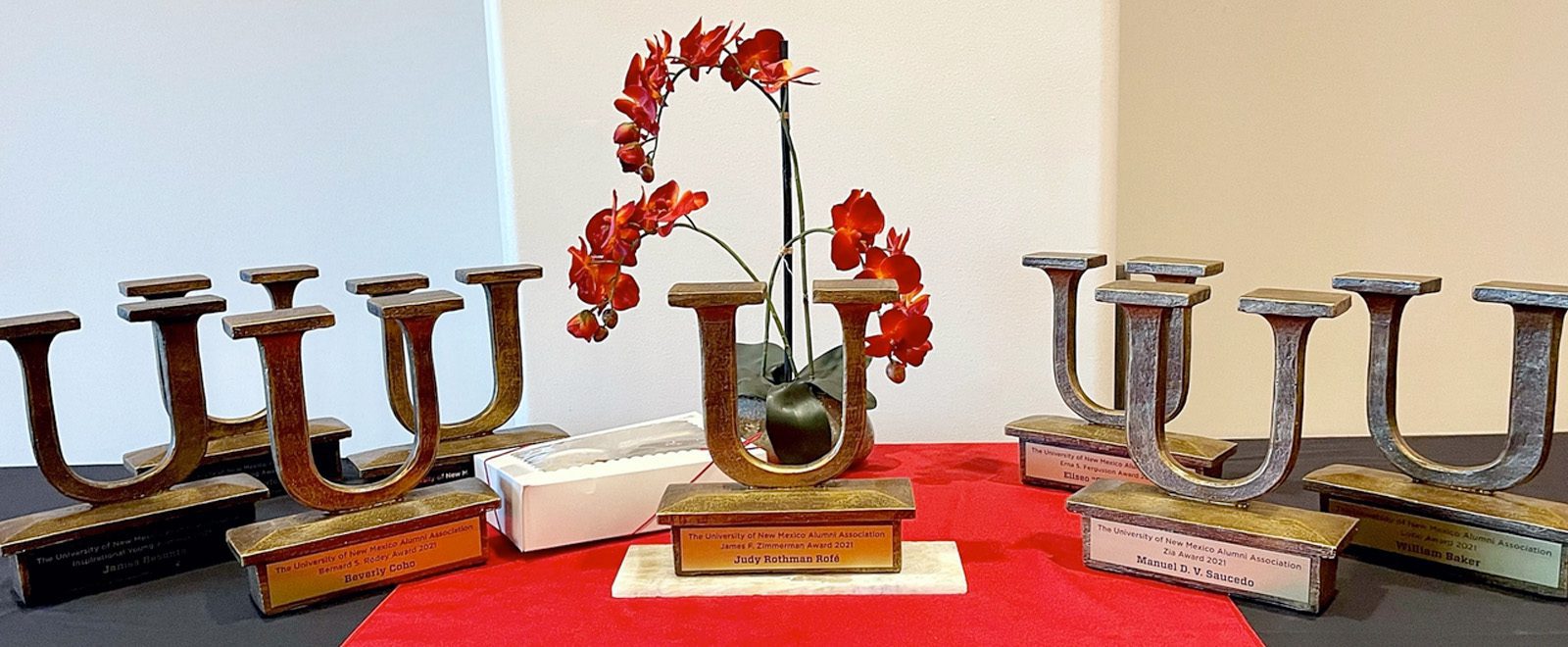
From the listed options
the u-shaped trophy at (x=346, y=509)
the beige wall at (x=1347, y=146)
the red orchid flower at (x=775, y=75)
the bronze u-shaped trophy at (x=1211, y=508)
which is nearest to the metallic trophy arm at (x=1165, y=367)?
the bronze u-shaped trophy at (x=1211, y=508)

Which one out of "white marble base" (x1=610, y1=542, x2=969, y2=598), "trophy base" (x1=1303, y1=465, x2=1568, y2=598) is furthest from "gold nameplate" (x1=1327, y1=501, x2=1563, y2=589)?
"white marble base" (x1=610, y1=542, x2=969, y2=598)

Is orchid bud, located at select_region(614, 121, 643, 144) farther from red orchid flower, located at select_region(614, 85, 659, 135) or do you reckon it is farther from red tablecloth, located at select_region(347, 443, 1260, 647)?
red tablecloth, located at select_region(347, 443, 1260, 647)

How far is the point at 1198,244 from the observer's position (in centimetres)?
180

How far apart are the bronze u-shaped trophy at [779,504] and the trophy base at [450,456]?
0.95 feet

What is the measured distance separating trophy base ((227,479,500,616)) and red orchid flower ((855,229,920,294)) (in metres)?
0.43

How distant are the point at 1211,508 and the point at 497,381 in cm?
71

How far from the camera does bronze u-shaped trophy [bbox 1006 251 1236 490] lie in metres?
1.07

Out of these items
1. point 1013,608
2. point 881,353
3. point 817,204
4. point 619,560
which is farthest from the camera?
point 817,204

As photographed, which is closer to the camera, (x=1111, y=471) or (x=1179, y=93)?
(x=1111, y=471)

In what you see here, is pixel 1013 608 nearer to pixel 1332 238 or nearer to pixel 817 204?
pixel 817 204

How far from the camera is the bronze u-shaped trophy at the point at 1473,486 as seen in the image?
84 cm

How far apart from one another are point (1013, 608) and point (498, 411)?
588 millimetres

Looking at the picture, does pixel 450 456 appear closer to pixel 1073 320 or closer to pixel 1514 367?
pixel 1073 320

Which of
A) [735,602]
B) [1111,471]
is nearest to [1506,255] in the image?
[1111,471]
